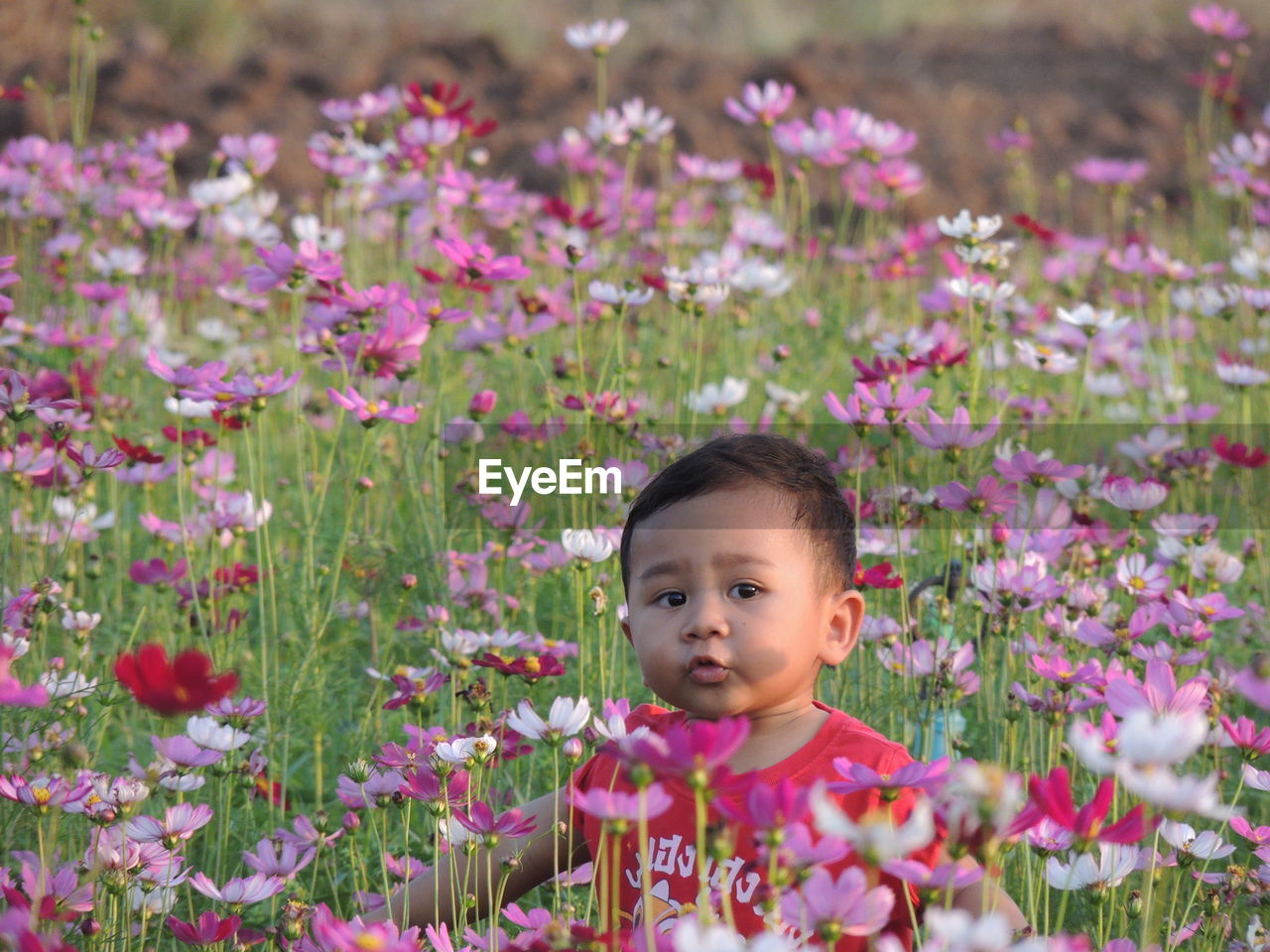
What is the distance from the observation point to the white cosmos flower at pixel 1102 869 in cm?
132

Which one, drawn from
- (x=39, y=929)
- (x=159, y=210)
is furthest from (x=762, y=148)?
(x=39, y=929)

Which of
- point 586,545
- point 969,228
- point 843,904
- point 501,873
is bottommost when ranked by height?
point 501,873

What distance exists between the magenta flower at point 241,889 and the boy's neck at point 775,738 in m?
0.45

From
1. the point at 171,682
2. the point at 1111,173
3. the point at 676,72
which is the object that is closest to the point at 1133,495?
the point at 171,682

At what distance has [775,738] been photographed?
1493mm

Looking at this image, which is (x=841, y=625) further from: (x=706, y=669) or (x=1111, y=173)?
(x=1111, y=173)

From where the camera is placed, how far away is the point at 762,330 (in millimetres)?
3740

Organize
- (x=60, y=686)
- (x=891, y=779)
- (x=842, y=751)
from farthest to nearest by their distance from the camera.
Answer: (x=60, y=686) → (x=842, y=751) → (x=891, y=779)

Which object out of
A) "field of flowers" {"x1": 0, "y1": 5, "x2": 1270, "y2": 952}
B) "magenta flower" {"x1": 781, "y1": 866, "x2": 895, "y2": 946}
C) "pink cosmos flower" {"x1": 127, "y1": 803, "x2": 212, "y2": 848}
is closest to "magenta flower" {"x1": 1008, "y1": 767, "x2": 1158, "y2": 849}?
"field of flowers" {"x1": 0, "y1": 5, "x2": 1270, "y2": 952}

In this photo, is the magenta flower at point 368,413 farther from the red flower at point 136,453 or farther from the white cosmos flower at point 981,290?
the white cosmos flower at point 981,290

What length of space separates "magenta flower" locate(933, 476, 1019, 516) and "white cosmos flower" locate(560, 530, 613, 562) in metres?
0.38

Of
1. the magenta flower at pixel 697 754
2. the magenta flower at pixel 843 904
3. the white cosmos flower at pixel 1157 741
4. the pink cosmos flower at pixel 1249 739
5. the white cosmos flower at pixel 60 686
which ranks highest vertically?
the white cosmos flower at pixel 1157 741

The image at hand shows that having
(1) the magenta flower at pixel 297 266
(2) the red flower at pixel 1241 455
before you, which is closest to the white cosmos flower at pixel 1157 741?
(1) the magenta flower at pixel 297 266

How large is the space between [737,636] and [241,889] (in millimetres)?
514
